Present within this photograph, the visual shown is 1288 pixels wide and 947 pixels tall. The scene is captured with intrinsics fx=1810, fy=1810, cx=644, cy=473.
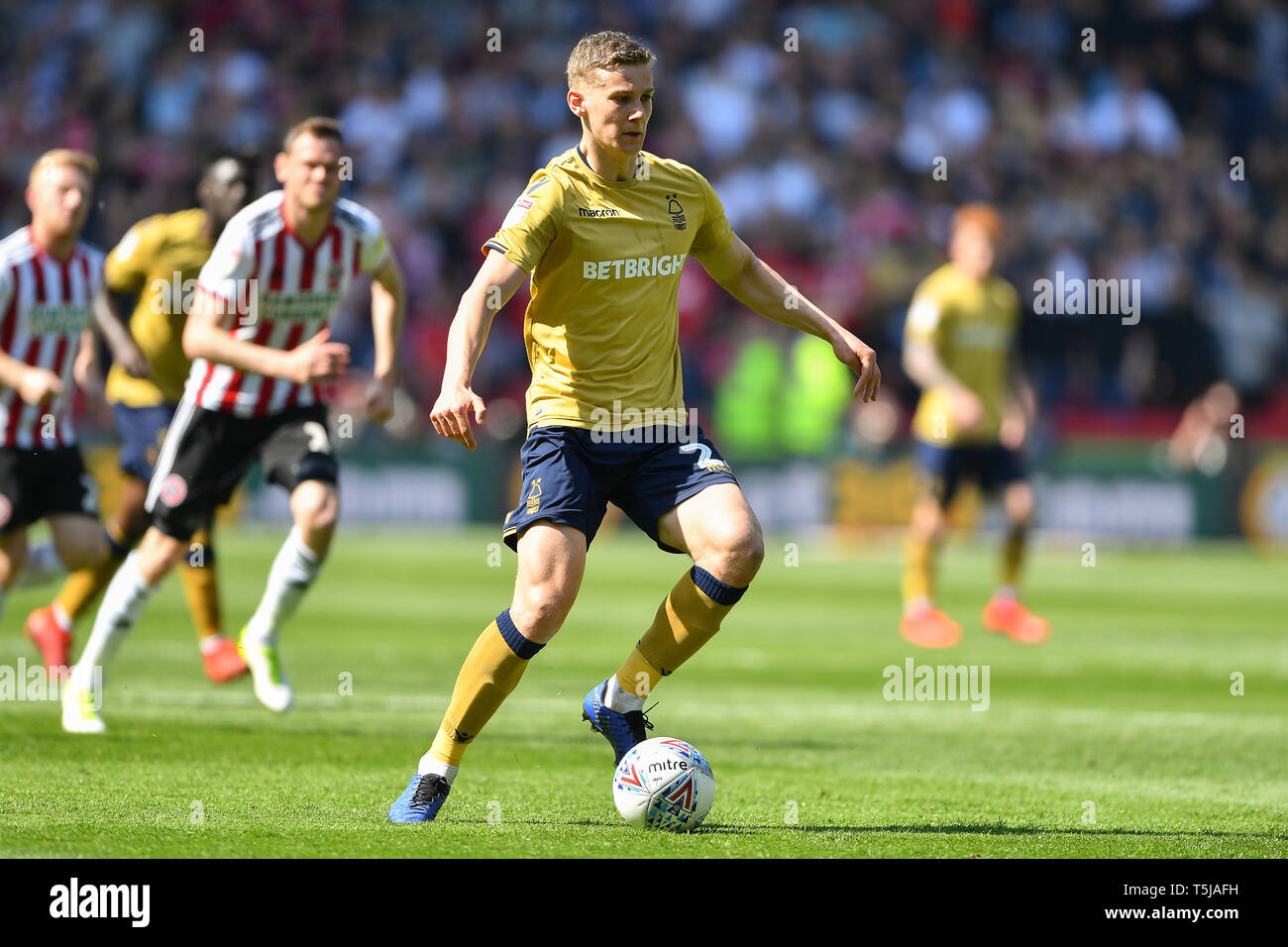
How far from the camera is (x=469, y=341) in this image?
560 cm

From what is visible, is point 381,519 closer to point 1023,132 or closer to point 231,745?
point 1023,132

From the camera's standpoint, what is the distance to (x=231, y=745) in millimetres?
7512

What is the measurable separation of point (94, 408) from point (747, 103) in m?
17.1

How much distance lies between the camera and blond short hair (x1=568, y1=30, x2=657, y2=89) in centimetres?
587

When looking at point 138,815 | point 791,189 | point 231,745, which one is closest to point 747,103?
point 791,189

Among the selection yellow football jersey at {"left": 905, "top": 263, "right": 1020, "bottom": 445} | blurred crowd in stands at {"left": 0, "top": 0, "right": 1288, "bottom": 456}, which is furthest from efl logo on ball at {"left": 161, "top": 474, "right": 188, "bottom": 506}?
blurred crowd in stands at {"left": 0, "top": 0, "right": 1288, "bottom": 456}

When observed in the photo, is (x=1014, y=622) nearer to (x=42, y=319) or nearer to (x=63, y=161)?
(x=42, y=319)

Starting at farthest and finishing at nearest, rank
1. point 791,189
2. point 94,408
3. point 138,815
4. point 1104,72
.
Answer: point 1104,72 < point 791,189 < point 94,408 < point 138,815

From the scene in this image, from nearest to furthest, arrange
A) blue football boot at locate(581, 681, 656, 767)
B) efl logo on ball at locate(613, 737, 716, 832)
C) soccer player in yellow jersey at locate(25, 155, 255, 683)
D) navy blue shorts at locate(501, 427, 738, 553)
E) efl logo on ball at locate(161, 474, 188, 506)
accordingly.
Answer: efl logo on ball at locate(613, 737, 716, 832), navy blue shorts at locate(501, 427, 738, 553), blue football boot at locate(581, 681, 656, 767), efl logo on ball at locate(161, 474, 188, 506), soccer player in yellow jersey at locate(25, 155, 255, 683)

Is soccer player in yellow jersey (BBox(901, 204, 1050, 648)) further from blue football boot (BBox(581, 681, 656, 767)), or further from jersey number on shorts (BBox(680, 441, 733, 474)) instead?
jersey number on shorts (BBox(680, 441, 733, 474))

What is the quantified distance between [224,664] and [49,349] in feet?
6.16

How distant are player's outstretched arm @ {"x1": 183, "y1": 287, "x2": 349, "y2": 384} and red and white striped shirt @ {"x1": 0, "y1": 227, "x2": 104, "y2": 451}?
968mm

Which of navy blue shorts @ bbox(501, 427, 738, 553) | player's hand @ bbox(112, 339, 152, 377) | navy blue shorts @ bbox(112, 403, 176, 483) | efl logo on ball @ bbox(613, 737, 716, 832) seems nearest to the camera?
efl logo on ball @ bbox(613, 737, 716, 832)

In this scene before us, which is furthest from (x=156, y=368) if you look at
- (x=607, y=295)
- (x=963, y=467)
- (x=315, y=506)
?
(x=963, y=467)
